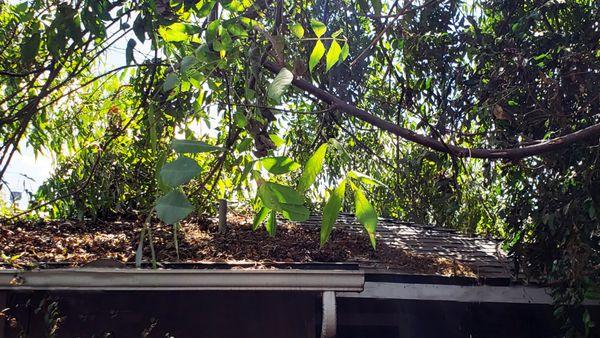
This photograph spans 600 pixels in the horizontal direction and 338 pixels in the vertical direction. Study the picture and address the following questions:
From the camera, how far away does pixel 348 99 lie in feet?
21.2

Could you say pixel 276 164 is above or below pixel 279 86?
below

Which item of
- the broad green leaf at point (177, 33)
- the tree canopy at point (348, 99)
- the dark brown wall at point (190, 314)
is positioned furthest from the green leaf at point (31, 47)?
the dark brown wall at point (190, 314)

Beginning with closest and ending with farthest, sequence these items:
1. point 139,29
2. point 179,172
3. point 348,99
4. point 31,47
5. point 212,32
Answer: point 179,172
point 212,32
point 139,29
point 31,47
point 348,99

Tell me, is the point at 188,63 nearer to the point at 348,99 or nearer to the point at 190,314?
the point at 190,314

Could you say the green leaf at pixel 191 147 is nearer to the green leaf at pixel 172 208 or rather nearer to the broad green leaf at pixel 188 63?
the green leaf at pixel 172 208

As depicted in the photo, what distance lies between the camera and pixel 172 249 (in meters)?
4.89

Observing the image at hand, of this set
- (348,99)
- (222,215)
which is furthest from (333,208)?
(348,99)

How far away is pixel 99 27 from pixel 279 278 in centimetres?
201

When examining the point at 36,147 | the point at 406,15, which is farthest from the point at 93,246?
the point at 406,15

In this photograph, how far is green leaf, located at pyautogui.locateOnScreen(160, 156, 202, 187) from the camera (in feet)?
7.07

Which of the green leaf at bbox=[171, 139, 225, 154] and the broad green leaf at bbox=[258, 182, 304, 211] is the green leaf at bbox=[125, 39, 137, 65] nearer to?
the green leaf at bbox=[171, 139, 225, 154]

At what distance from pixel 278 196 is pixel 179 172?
38 cm

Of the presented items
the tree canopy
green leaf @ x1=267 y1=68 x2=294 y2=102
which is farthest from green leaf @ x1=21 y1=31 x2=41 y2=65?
green leaf @ x1=267 y1=68 x2=294 y2=102

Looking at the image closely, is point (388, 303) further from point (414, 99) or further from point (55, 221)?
point (55, 221)
